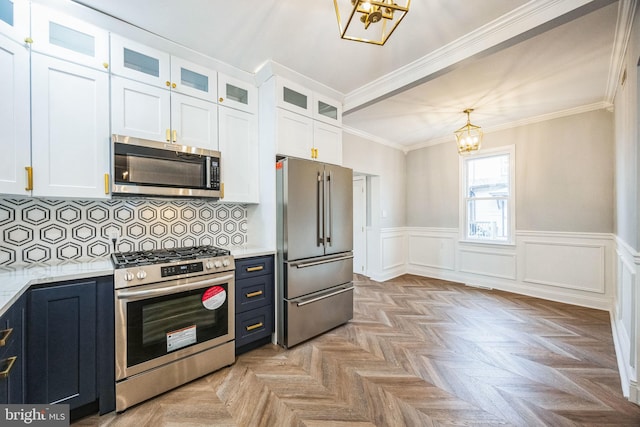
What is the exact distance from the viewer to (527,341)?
2.66 meters

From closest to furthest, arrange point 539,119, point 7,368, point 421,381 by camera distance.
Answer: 1. point 7,368
2. point 421,381
3. point 539,119

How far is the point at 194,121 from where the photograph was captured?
2.40m

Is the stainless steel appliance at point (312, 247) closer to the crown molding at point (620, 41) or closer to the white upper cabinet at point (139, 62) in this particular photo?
the white upper cabinet at point (139, 62)

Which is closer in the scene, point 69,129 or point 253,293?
point 69,129

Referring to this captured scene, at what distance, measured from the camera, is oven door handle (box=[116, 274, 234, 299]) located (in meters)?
1.74

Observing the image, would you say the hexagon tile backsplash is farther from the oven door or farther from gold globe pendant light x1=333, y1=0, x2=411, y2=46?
gold globe pendant light x1=333, y1=0, x2=411, y2=46

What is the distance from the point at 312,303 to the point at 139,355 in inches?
58.1

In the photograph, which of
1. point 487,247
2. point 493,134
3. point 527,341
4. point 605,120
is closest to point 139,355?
point 527,341

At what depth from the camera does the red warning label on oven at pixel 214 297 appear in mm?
2102

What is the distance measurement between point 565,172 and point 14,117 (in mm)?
5929

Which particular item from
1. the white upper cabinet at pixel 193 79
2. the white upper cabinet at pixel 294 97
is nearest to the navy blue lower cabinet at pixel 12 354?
the white upper cabinet at pixel 193 79

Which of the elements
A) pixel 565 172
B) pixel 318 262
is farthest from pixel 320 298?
pixel 565 172

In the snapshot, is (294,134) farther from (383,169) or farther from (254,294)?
(383,169)

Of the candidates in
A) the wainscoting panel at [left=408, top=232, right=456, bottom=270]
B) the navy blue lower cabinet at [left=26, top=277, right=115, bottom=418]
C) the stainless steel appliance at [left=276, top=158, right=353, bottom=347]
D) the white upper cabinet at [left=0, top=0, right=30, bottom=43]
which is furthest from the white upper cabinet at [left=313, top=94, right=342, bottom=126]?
the wainscoting panel at [left=408, top=232, right=456, bottom=270]
